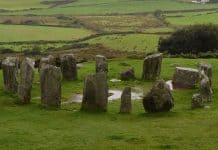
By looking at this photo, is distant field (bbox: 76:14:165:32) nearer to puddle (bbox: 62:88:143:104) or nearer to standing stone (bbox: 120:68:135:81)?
standing stone (bbox: 120:68:135:81)

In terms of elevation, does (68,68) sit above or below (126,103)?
below

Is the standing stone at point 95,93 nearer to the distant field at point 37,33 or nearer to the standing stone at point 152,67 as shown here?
the standing stone at point 152,67

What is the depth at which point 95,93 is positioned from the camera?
3138 cm

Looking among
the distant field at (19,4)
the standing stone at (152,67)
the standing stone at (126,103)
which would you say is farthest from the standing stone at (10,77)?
the distant field at (19,4)

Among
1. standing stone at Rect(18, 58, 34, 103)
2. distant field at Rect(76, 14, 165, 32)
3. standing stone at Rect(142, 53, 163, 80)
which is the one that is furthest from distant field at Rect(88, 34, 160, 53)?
standing stone at Rect(18, 58, 34, 103)

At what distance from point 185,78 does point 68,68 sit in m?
9.16

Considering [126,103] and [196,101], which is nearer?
[126,103]

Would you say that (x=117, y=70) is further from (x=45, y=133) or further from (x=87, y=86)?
(x=45, y=133)

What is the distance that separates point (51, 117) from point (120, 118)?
11.6ft

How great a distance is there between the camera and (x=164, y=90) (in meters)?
31.1

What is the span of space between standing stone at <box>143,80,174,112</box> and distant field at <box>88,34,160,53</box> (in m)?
45.3

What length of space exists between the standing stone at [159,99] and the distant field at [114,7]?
106 metres

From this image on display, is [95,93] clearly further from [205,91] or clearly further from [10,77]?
[10,77]

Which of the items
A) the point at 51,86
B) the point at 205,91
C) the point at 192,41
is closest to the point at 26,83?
the point at 51,86
